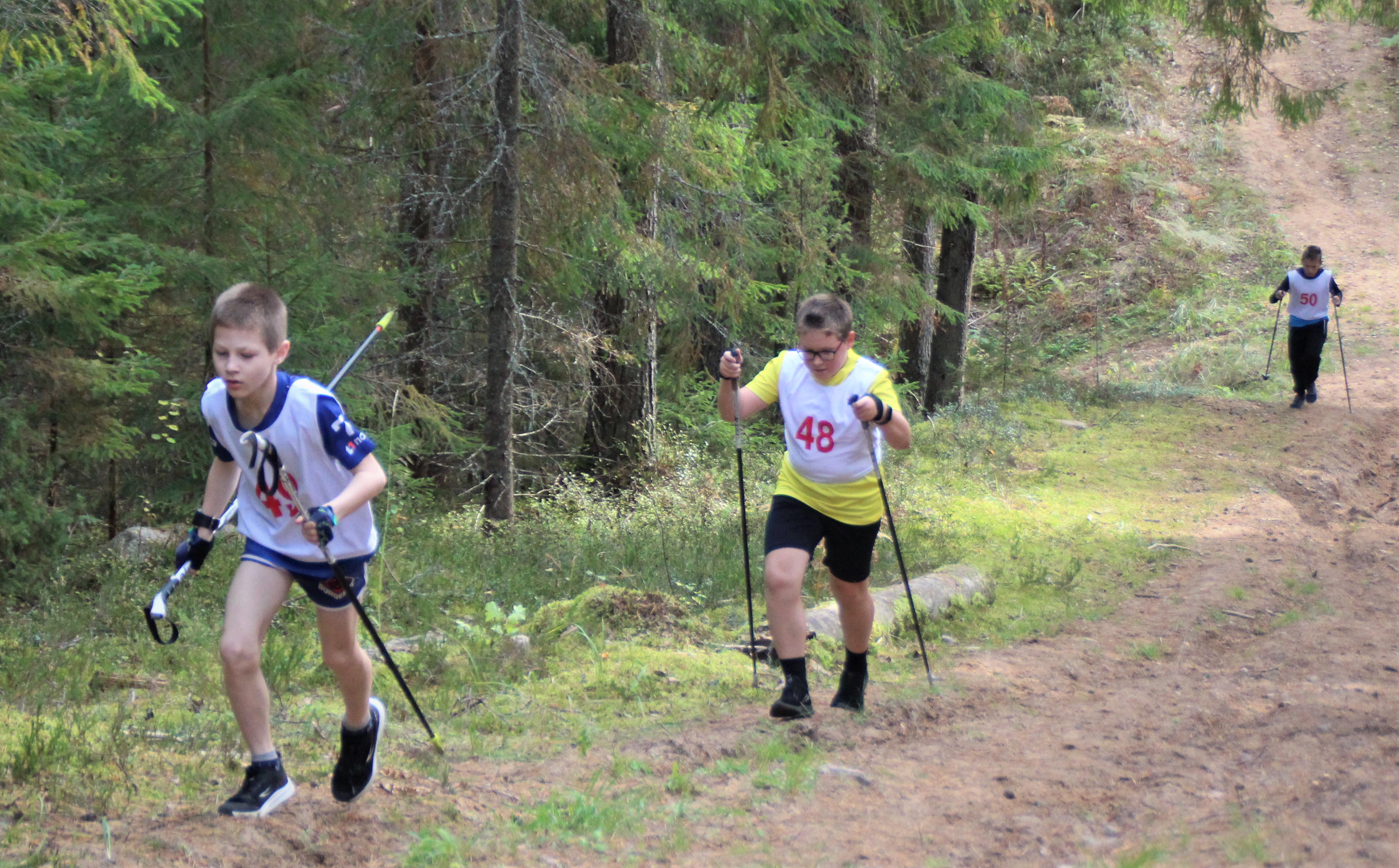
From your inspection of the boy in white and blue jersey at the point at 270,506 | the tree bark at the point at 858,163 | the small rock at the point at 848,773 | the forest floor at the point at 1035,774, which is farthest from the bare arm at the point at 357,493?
the tree bark at the point at 858,163

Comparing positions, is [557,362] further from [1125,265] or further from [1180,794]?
[1125,265]

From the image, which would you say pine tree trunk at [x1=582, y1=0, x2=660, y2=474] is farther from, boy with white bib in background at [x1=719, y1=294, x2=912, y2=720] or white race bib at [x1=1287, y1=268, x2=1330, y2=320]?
white race bib at [x1=1287, y1=268, x2=1330, y2=320]

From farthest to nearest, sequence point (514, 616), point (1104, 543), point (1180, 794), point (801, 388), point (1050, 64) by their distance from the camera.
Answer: point (1050, 64), point (1104, 543), point (514, 616), point (801, 388), point (1180, 794)

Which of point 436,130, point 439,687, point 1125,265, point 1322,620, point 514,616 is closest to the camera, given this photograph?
point 439,687

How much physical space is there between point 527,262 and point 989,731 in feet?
23.4

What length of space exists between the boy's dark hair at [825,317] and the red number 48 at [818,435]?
0.44m

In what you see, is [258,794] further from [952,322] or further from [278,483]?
[952,322]

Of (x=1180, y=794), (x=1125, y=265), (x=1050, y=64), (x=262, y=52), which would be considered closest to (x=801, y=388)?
(x=1180, y=794)

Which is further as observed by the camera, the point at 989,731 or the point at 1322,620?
the point at 1322,620

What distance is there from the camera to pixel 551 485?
15000mm

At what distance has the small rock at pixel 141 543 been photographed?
958cm

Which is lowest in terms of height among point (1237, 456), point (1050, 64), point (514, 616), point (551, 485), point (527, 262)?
point (551, 485)

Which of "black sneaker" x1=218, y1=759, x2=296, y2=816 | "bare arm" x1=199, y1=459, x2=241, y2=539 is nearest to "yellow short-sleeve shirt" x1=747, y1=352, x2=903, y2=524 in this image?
"bare arm" x1=199, y1=459, x2=241, y2=539

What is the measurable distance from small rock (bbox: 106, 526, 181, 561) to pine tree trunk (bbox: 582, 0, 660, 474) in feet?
17.8
